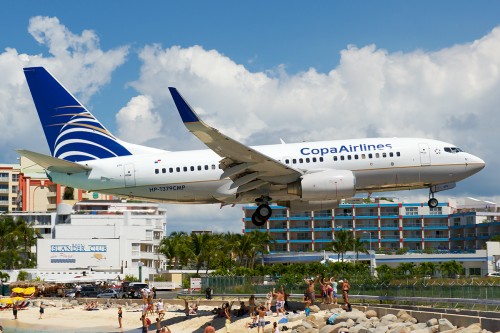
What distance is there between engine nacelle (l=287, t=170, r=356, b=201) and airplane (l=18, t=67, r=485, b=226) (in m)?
0.06

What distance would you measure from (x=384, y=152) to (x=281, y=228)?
141955 millimetres

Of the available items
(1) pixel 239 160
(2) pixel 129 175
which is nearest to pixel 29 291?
(2) pixel 129 175

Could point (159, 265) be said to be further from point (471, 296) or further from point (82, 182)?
point (471, 296)

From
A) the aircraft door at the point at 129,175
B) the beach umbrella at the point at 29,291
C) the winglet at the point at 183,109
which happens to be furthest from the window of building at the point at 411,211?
the winglet at the point at 183,109

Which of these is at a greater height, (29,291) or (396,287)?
(396,287)

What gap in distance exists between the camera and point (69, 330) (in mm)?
70000

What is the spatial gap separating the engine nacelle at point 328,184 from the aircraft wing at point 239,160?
2.47 ft

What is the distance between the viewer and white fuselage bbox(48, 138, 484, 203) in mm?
48281

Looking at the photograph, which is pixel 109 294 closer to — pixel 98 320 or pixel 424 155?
pixel 98 320

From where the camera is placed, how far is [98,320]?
246ft

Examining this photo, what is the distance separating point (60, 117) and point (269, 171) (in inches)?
607

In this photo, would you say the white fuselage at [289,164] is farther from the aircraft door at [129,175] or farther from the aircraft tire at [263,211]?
the aircraft tire at [263,211]

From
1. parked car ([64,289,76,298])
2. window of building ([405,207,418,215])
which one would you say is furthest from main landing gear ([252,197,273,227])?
window of building ([405,207,418,215])

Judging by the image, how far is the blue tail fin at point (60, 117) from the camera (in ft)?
173
